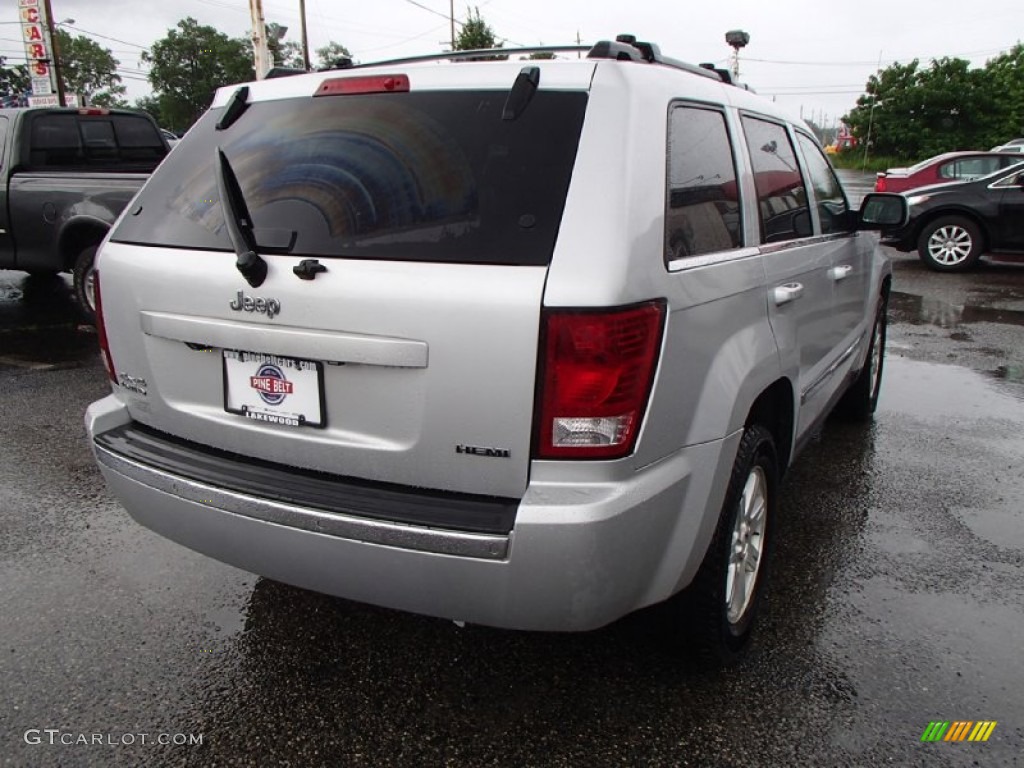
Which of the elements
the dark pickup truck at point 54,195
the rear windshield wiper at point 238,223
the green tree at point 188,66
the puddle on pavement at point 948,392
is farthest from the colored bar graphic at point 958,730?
the green tree at point 188,66

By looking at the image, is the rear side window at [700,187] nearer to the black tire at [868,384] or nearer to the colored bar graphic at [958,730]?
the colored bar graphic at [958,730]

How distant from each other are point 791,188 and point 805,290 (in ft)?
1.56

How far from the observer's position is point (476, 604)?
1.97m

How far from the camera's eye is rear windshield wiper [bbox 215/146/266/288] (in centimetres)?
213

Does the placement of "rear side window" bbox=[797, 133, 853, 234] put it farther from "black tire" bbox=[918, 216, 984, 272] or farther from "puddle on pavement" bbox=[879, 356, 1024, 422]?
"black tire" bbox=[918, 216, 984, 272]

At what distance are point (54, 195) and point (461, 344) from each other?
274 inches

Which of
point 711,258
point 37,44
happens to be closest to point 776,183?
point 711,258

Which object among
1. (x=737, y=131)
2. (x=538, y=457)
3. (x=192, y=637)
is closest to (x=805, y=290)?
(x=737, y=131)

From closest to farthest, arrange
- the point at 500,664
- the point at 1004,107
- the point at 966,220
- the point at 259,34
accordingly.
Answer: the point at 500,664, the point at 966,220, the point at 259,34, the point at 1004,107

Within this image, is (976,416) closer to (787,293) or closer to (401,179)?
(787,293)

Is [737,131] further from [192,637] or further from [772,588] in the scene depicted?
[192,637]

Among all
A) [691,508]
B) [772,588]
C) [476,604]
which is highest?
[691,508]

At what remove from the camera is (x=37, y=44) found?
26.8 m

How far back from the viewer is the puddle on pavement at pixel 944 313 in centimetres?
838
